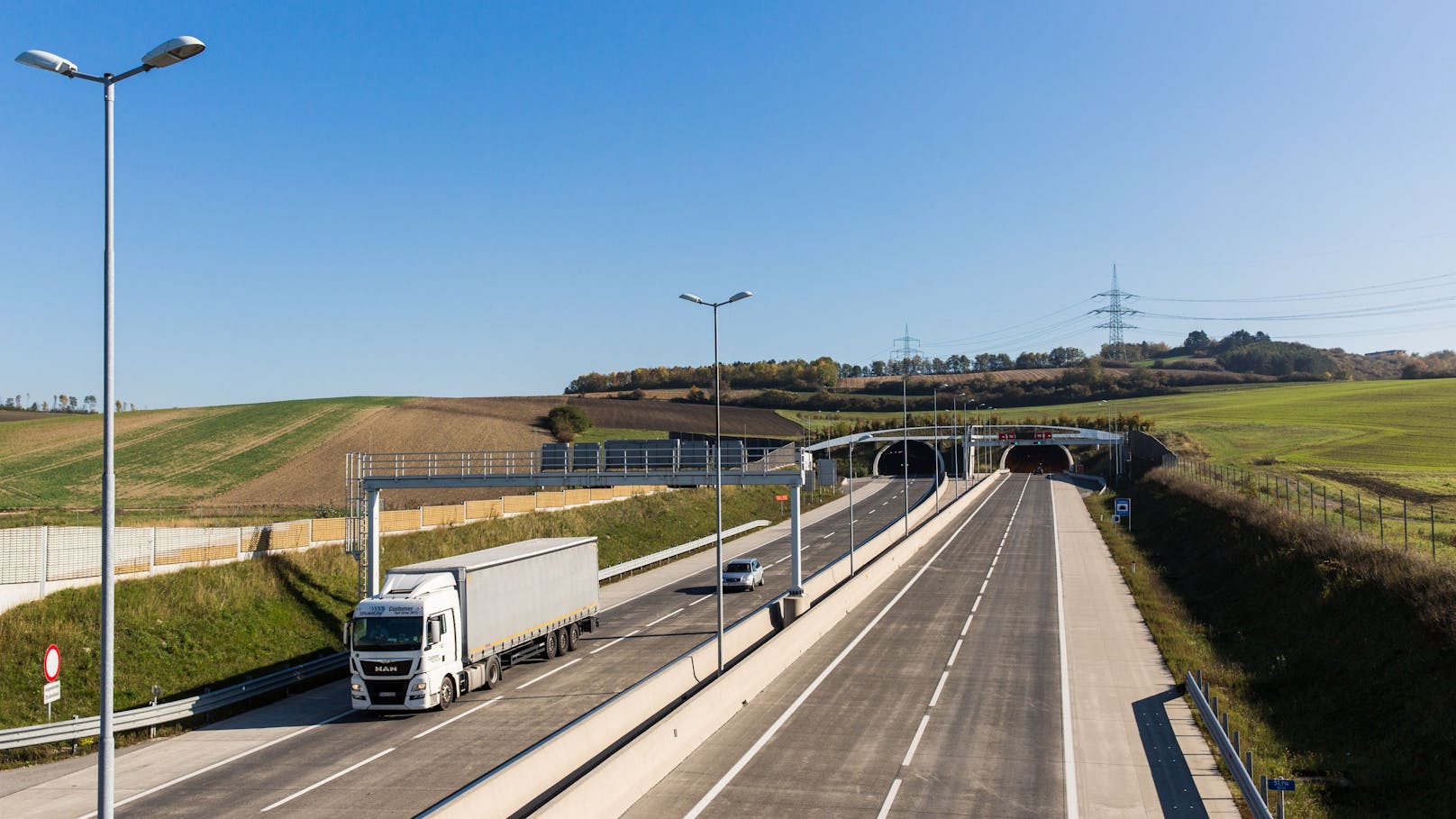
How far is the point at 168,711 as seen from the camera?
26.0m

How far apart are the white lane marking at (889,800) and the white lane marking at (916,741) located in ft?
4.45

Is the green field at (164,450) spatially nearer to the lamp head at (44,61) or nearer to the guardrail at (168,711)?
the guardrail at (168,711)

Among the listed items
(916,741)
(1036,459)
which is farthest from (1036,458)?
(916,741)

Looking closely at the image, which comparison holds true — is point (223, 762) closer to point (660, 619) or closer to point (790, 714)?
point (790, 714)

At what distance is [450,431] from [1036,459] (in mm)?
97632

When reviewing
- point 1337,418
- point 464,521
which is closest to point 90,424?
point 464,521

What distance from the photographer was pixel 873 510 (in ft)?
302

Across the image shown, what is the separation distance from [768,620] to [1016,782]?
17.8 metres

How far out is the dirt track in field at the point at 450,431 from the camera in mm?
68875

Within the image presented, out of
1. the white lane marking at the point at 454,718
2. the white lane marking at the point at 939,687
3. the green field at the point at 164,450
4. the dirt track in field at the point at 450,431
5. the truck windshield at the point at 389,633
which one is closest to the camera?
the white lane marking at the point at 454,718

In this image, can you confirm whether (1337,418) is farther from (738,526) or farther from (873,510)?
(738,526)

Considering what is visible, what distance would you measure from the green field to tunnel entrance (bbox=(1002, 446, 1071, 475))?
95.4 metres

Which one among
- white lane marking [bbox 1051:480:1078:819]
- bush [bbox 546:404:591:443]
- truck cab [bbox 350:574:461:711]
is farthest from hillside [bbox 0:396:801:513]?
white lane marking [bbox 1051:480:1078:819]

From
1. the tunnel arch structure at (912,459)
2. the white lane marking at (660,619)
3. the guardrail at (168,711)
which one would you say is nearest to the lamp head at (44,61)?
the guardrail at (168,711)
